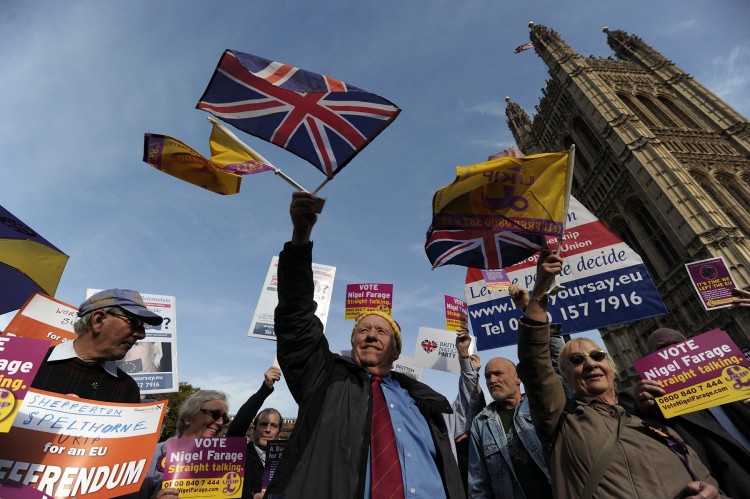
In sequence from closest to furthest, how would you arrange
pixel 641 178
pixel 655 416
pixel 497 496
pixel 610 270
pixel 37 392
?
1. pixel 37 392
2. pixel 655 416
3. pixel 497 496
4. pixel 610 270
5. pixel 641 178

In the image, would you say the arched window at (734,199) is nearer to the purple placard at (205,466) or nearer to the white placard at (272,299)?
the white placard at (272,299)

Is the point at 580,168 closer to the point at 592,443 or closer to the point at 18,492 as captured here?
the point at 592,443

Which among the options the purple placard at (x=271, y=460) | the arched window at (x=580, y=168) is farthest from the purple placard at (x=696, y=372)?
the arched window at (x=580, y=168)

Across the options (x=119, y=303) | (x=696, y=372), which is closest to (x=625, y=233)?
(x=696, y=372)

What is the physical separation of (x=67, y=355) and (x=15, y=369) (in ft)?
1.83

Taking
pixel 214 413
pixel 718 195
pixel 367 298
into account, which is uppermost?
pixel 718 195

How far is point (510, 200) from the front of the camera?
3826mm

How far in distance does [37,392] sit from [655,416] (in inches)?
154

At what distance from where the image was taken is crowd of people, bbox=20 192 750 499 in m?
2.00

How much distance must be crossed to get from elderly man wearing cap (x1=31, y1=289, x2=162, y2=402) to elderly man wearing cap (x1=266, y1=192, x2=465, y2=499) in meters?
1.09

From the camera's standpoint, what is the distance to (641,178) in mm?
26594

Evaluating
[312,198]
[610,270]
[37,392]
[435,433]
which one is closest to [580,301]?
[610,270]

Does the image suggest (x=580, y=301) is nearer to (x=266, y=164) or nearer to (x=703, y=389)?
(x=703, y=389)

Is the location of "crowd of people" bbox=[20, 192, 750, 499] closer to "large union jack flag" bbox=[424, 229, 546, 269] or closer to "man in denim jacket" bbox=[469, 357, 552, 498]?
"man in denim jacket" bbox=[469, 357, 552, 498]
